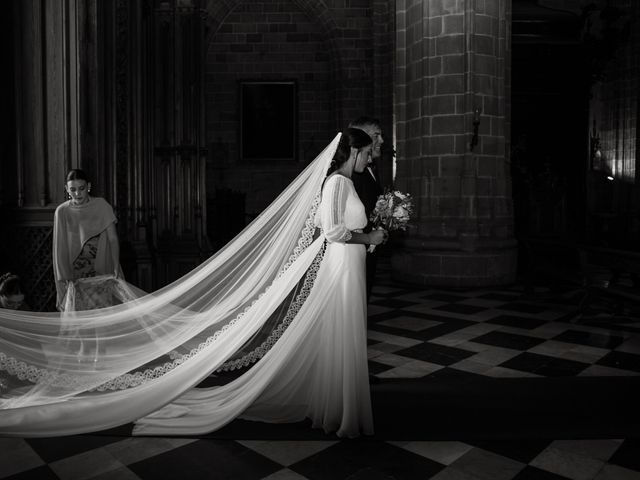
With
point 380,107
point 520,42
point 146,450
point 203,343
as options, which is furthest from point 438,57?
point 146,450

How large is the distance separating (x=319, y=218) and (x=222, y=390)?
1.11 m

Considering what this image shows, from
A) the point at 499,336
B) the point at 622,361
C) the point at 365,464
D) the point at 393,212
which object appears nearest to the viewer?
the point at 365,464

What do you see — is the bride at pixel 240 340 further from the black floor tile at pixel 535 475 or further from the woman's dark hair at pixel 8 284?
the black floor tile at pixel 535 475

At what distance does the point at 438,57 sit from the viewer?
845 centimetres

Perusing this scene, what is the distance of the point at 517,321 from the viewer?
5988 millimetres

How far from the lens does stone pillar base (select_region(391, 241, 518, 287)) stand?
8.21 metres

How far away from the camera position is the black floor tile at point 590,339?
504 centimetres

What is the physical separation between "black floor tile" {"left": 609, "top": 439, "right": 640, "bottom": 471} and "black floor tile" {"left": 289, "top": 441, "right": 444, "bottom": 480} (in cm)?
84

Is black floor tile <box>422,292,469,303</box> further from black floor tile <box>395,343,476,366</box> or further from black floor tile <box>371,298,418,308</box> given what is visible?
black floor tile <box>395,343,476,366</box>

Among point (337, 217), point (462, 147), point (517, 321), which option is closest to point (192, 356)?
point (337, 217)

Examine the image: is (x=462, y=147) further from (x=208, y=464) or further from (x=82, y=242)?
(x=208, y=464)

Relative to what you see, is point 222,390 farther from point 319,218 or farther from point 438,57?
point 438,57

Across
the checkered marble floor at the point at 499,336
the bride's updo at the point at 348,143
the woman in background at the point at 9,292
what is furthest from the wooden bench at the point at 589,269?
the woman in background at the point at 9,292

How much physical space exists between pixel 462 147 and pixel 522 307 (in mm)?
2674
